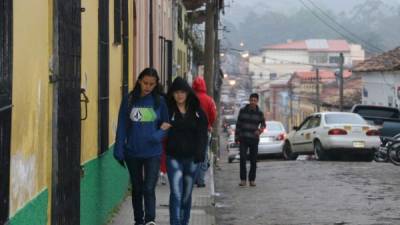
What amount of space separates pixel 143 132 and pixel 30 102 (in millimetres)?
2993

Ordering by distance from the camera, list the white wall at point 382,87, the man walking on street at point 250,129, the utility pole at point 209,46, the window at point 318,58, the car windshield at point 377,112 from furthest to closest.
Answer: the window at point 318,58 < the white wall at point 382,87 < the car windshield at point 377,112 < the utility pole at point 209,46 < the man walking on street at point 250,129

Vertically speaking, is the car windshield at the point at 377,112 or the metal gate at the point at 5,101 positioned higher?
the metal gate at the point at 5,101

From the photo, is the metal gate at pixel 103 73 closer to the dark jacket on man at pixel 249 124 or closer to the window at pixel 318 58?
the dark jacket on man at pixel 249 124

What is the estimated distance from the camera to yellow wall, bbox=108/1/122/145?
383 inches

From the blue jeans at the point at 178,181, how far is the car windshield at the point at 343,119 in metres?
13.7

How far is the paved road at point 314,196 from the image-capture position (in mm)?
11336

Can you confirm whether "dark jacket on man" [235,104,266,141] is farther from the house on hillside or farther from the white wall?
the white wall

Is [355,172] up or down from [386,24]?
down

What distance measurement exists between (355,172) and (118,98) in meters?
8.56

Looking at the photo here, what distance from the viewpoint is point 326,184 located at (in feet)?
51.0

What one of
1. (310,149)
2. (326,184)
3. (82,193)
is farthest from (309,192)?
(310,149)

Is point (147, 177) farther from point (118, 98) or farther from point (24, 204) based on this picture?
point (24, 204)

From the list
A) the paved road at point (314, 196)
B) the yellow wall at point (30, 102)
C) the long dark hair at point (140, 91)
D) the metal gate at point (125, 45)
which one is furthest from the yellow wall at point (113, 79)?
the yellow wall at point (30, 102)

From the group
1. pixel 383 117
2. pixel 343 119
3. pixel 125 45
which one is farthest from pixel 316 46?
pixel 125 45
